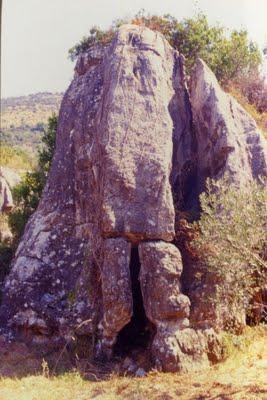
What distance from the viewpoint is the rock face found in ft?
32.5

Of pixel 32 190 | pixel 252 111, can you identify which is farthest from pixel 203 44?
pixel 32 190

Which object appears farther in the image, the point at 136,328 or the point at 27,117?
the point at 27,117

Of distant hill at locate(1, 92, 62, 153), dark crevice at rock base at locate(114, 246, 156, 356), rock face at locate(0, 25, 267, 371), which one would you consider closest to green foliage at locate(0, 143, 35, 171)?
distant hill at locate(1, 92, 62, 153)

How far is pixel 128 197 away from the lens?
1052 cm

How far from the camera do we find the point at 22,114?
232ft

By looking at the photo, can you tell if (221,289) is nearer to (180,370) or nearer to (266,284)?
(266,284)

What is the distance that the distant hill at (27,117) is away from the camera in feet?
197

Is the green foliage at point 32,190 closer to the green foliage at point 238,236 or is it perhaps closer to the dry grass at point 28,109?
the green foliage at point 238,236

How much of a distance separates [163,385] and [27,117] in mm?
63448

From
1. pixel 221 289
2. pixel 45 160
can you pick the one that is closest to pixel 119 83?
pixel 221 289

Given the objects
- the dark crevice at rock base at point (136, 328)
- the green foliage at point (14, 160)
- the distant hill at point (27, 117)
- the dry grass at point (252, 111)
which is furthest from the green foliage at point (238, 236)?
the distant hill at point (27, 117)

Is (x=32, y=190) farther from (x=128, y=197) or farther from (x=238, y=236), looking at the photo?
(x=238, y=236)

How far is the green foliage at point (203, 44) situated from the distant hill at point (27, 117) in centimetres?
3503

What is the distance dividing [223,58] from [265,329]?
13393 mm
